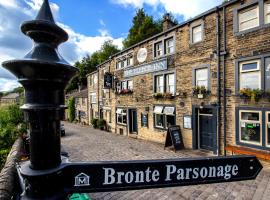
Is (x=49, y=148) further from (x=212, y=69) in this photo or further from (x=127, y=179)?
(x=212, y=69)

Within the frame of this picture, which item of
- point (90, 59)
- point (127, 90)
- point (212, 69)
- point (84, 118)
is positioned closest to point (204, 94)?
point (212, 69)

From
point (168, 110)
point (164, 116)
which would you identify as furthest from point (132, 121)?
point (168, 110)

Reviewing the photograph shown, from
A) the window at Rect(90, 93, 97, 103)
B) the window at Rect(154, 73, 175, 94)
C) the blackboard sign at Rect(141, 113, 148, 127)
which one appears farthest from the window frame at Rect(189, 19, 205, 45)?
the window at Rect(90, 93, 97, 103)

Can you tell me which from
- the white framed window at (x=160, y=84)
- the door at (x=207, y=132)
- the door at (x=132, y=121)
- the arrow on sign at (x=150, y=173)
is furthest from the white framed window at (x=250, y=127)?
the door at (x=132, y=121)

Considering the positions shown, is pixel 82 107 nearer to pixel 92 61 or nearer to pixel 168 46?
pixel 92 61

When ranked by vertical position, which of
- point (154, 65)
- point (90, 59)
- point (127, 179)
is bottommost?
point (127, 179)

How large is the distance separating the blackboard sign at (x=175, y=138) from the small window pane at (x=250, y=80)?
458 centimetres

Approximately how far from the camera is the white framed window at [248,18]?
8.88 meters

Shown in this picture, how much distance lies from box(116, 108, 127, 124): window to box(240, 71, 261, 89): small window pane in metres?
11.5

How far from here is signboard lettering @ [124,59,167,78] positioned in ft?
45.9

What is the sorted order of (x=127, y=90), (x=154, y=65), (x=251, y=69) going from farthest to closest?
(x=127, y=90)
(x=154, y=65)
(x=251, y=69)

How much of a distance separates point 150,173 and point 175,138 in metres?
10.9

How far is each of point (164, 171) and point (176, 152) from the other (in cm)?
1058

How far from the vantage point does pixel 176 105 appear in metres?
12.8
